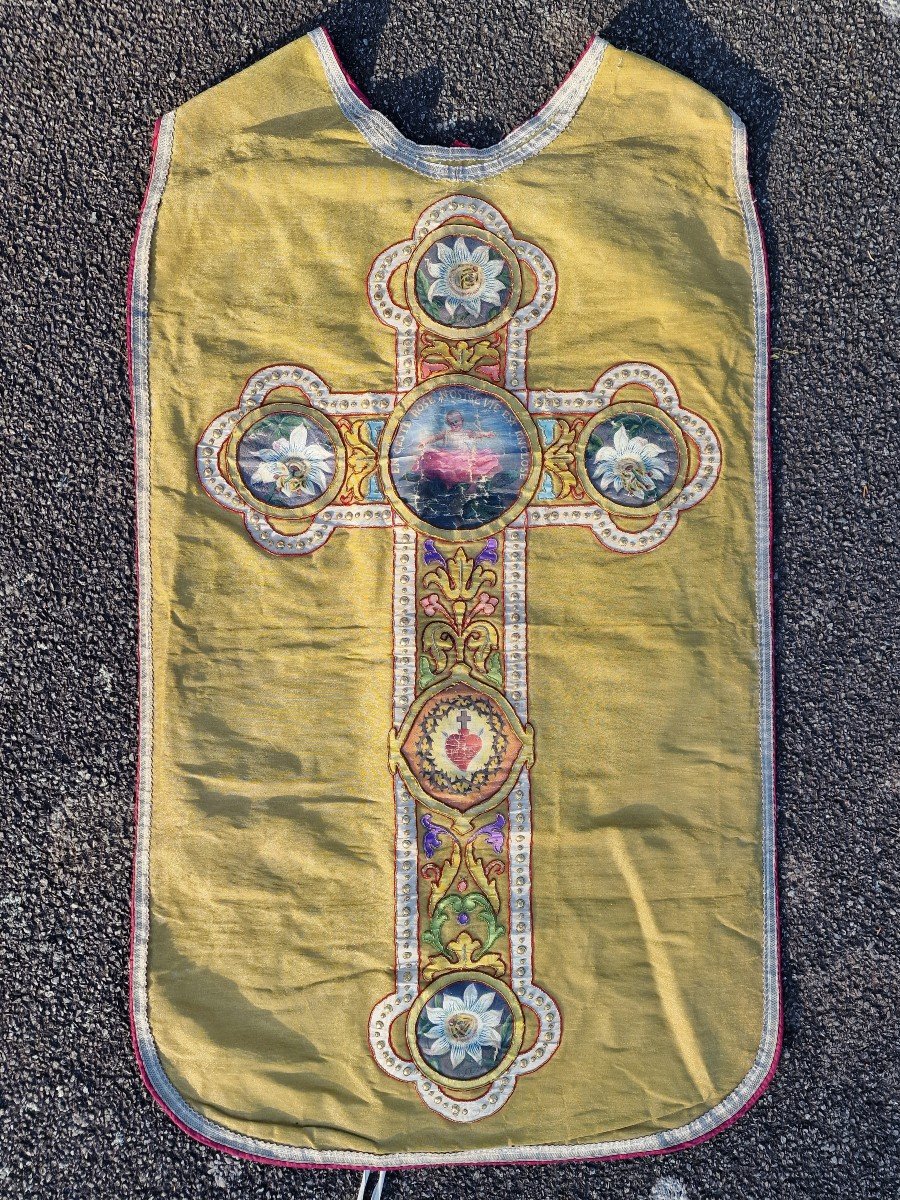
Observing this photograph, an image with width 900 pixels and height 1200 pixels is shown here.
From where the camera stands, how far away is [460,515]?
1547mm

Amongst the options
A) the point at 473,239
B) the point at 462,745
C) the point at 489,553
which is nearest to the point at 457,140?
the point at 473,239

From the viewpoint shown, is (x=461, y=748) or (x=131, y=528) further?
(x=131, y=528)

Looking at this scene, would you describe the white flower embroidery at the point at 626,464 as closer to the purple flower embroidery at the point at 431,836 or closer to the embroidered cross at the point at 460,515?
the embroidered cross at the point at 460,515

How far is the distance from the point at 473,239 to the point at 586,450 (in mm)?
504

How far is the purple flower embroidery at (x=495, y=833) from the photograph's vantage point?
1542 millimetres

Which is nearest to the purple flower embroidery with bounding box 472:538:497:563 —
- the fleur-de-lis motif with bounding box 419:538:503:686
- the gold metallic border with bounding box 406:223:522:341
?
the fleur-de-lis motif with bounding box 419:538:503:686

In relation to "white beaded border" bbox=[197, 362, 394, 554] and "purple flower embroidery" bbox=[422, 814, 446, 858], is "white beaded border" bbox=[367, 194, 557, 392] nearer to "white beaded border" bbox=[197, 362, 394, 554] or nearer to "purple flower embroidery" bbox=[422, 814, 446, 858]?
"white beaded border" bbox=[197, 362, 394, 554]

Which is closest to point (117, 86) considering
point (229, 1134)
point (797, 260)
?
point (797, 260)

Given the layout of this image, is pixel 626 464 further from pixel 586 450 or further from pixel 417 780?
pixel 417 780

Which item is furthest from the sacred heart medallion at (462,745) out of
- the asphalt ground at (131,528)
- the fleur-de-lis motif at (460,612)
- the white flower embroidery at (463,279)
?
the white flower embroidery at (463,279)

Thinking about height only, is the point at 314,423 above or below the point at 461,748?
above

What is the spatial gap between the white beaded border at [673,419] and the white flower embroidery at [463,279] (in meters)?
→ 0.22

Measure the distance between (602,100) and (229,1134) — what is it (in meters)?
2.34

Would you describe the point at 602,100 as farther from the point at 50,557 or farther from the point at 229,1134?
the point at 229,1134
